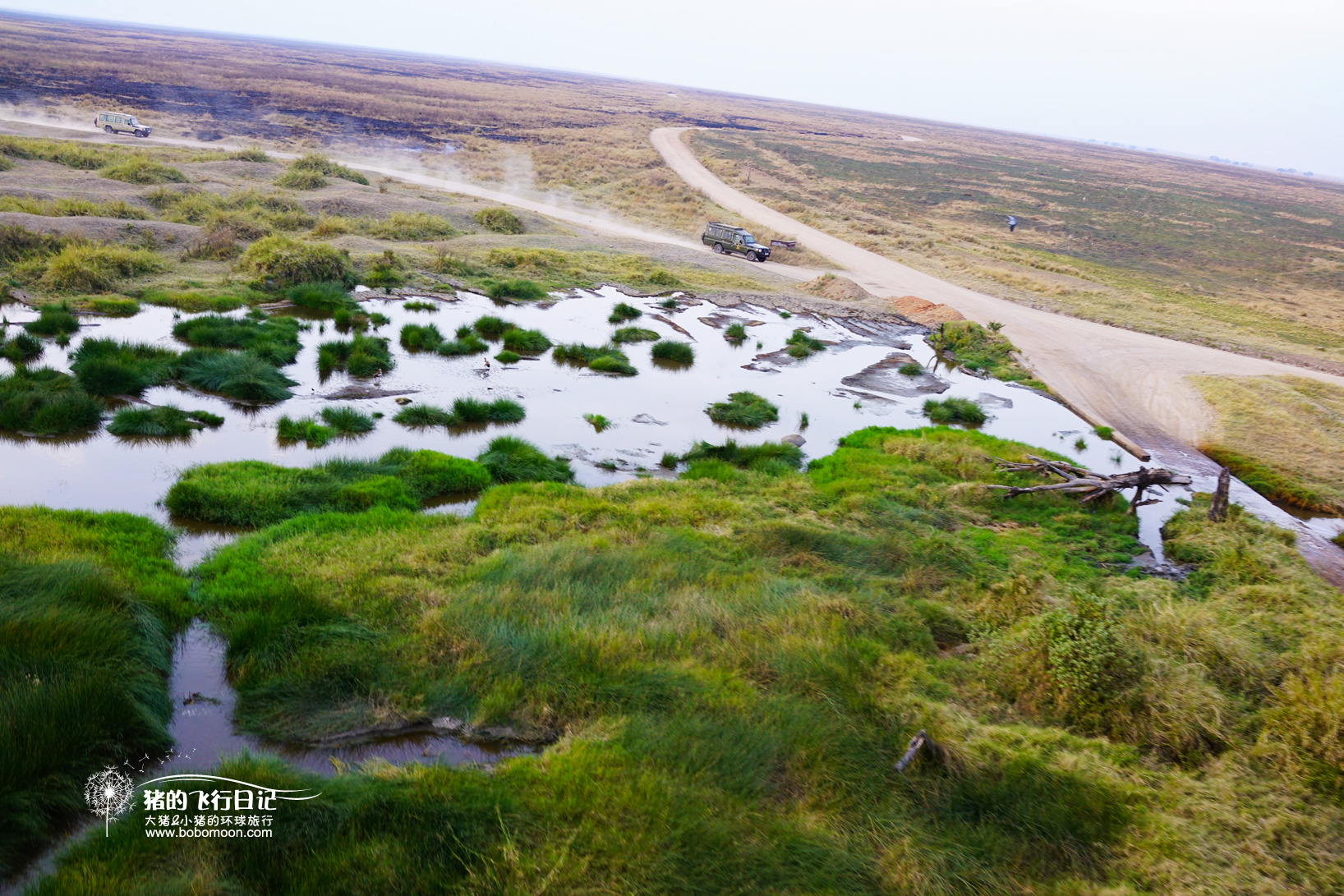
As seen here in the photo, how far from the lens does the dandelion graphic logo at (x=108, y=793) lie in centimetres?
523

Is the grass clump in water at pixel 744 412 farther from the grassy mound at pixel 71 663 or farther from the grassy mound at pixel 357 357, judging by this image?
the grassy mound at pixel 71 663

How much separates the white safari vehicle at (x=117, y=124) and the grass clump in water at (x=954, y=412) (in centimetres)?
6109

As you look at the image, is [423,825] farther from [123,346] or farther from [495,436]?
[123,346]

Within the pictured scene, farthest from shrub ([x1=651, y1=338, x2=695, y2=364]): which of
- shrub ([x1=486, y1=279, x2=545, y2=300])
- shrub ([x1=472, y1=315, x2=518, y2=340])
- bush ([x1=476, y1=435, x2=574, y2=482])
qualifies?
bush ([x1=476, y1=435, x2=574, y2=482])

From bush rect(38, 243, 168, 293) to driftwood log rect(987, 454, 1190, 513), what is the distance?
24.0m

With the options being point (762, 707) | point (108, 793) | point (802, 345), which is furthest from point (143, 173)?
point (762, 707)

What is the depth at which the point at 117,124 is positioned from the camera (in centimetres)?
5219

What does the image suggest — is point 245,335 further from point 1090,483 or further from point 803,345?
point 1090,483

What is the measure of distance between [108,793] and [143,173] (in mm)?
38391

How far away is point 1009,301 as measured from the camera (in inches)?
1314

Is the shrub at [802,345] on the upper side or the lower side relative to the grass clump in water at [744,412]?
upper

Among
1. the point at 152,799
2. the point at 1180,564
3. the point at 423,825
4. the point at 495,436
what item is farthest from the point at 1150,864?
the point at 495,436

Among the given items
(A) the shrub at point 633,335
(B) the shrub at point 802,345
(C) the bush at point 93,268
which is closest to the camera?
(C) the bush at point 93,268

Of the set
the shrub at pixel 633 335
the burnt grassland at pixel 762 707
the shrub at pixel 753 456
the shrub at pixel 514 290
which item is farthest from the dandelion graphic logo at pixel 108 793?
the shrub at pixel 514 290
